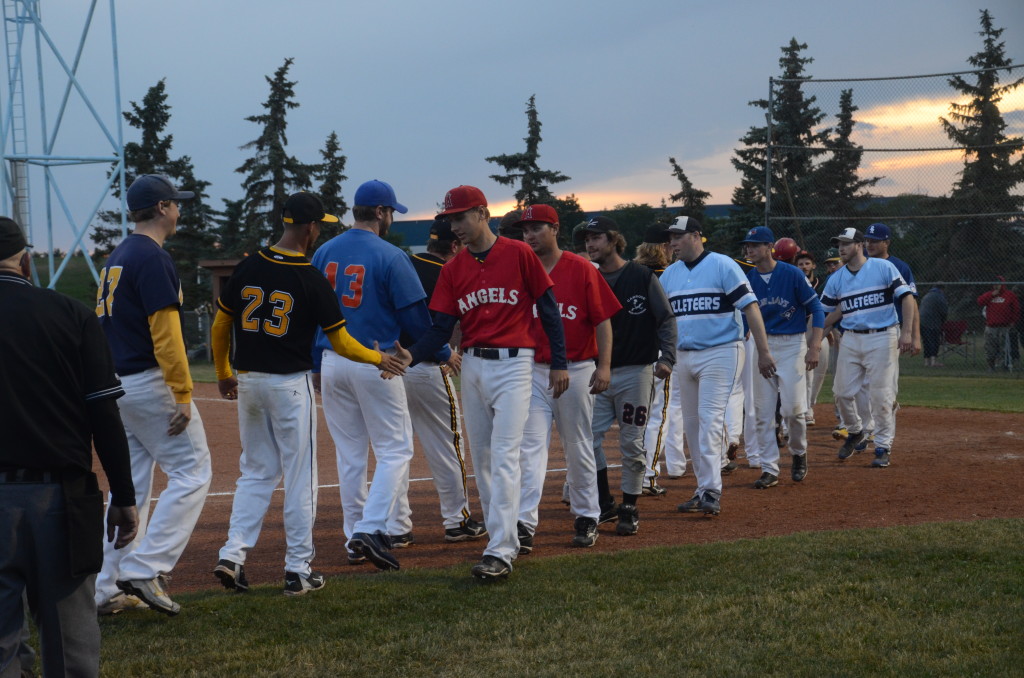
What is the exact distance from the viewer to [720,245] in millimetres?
36219

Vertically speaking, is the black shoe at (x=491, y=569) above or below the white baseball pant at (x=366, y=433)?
below

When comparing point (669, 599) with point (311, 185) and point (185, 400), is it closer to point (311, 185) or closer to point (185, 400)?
point (185, 400)

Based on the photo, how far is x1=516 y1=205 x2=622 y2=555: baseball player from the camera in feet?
20.5

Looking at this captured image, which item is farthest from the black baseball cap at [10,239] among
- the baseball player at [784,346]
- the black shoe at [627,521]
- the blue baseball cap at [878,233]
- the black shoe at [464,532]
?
the blue baseball cap at [878,233]

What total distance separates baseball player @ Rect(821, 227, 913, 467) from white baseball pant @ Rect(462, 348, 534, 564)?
5.42 m

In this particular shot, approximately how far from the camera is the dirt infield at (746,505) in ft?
21.5

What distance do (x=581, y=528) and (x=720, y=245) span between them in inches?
1215

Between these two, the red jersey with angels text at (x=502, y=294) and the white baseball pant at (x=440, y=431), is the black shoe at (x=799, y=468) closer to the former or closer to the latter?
the white baseball pant at (x=440, y=431)

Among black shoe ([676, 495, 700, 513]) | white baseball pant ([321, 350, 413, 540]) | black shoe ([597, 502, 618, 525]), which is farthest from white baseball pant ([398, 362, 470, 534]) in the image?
black shoe ([676, 495, 700, 513])

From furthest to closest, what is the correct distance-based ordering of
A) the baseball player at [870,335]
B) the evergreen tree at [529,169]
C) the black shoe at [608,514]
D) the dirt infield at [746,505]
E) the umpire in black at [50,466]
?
1. the evergreen tree at [529,169]
2. the baseball player at [870,335]
3. the black shoe at [608,514]
4. the dirt infield at [746,505]
5. the umpire in black at [50,466]

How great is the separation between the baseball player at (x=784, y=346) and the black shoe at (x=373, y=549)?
4.03 meters

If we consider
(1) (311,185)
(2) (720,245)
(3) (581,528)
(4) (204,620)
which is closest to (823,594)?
(3) (581,528)

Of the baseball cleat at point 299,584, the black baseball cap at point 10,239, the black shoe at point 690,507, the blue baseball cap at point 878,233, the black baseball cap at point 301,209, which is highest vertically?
the blue baseball cap at point 878,233

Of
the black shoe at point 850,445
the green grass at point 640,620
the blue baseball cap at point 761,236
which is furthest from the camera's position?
the black shoe at point 850,445
